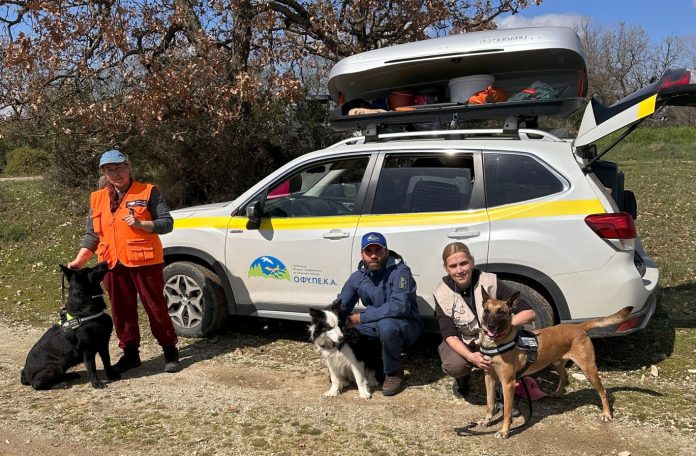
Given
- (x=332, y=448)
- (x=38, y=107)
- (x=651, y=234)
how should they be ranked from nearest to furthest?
(x=332, y=448), (x=651, y=234), (x=38, y=107)

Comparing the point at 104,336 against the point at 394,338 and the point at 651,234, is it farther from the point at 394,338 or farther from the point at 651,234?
the point at 651,234

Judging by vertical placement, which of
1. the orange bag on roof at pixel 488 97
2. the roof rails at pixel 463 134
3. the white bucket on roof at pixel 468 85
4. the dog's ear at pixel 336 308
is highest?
the white bucket on roof at pixel 468 85

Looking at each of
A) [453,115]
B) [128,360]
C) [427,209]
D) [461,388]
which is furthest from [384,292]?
[128,360]

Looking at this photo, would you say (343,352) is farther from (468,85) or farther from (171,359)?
(468,85)

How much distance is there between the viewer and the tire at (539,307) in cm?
432

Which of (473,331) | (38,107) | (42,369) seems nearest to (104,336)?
→ (42,369)

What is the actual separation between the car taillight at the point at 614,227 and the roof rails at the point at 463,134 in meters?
0.77

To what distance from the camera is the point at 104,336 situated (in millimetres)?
4574

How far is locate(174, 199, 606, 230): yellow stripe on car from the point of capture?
14.0ft

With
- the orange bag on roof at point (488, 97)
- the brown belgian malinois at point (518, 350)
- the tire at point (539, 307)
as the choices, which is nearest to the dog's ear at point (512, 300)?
the brown belgian malinois at point (518, 350)

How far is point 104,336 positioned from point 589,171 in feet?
12.8

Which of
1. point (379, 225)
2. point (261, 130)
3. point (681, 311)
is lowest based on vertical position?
point (681, 311)

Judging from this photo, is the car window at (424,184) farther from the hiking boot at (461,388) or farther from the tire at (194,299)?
the tire at (194,299)

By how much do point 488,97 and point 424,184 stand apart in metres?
0.98
